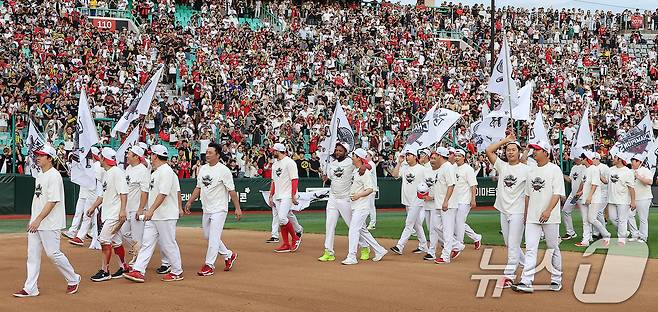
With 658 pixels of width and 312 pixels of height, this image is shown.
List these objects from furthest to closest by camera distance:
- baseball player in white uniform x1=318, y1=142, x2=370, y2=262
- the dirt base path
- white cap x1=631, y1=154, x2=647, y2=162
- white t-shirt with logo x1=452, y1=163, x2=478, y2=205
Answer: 1. white cap x1=631, y1=154, x2=647, y2=162
2. white t-shirt with logo x1=452, y1=163, x2=478, y2=205
3. baseball player in white uniform x1=318, y1=142, x2=370, y2=262
4. the dirt base path

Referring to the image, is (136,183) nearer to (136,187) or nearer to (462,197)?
(136,187)

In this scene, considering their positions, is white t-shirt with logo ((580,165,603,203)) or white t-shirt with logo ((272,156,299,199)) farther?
white t-shirt with logo ((580,165,603,203))

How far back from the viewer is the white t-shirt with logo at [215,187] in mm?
14859

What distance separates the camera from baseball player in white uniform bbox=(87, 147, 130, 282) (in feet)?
45.9

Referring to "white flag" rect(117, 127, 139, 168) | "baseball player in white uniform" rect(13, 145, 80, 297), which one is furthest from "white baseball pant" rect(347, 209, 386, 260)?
"baseball player in white uniform" rect(13, 145, 80, 297)

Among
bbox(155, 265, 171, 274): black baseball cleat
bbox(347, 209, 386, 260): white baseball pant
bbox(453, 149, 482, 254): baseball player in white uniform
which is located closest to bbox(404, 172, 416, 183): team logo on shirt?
bbox(453, 149, 482, 254): baseball player in white uniform

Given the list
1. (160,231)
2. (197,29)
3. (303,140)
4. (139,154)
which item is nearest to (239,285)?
(160,231)

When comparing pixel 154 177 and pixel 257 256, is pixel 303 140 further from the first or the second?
pixel 154 177

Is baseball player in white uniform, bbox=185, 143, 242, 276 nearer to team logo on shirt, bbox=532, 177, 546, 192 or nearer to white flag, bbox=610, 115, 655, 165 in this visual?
team logo on shirt, bbox=532, 177, 546, 192

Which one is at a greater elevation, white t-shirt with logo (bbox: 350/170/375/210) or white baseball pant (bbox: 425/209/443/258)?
white t-shirt with logo (bbox: 350/170/375/210)

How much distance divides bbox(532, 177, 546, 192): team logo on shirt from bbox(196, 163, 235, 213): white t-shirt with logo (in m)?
4.77

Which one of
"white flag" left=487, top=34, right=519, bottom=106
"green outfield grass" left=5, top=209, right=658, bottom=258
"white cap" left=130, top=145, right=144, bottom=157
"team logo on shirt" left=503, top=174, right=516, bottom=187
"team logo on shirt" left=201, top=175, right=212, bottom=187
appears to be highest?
"white flag" left=487, top=34, right=519, bottom=106

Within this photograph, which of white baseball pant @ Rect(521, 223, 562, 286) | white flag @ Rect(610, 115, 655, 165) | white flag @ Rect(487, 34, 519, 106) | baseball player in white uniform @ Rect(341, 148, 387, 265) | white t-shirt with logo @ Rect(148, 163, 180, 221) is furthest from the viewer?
white flag @ Rect(610, 115, 655, 165)

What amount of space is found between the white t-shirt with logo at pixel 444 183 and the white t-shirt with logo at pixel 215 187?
3.93 meters
